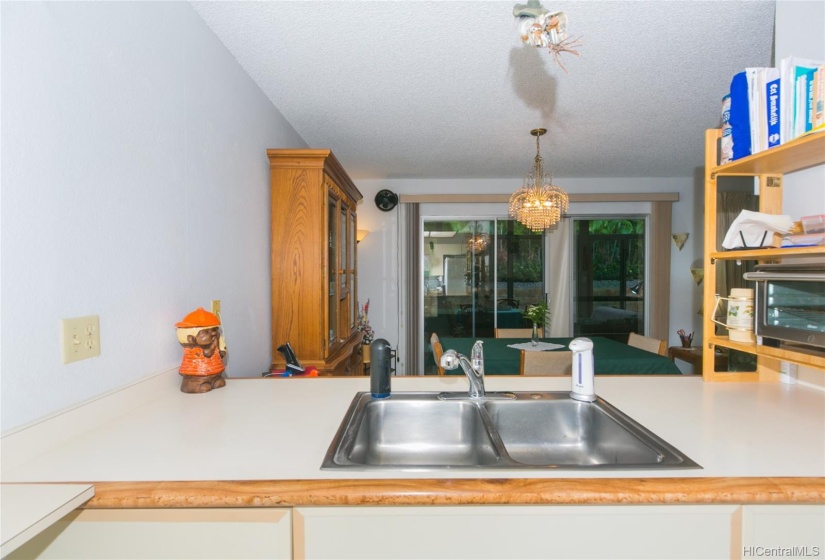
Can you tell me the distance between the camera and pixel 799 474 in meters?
0.82

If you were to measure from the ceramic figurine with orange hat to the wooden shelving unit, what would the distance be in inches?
67.7

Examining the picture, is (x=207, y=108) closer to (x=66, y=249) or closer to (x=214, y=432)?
(x=66, y=249)

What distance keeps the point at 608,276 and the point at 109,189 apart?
16.2 ft

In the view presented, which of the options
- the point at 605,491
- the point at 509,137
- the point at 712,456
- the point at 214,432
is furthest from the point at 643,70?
the point at 214,432

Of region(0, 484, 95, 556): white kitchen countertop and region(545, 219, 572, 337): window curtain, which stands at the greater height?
region(545, 219, 572, 337): window curtain

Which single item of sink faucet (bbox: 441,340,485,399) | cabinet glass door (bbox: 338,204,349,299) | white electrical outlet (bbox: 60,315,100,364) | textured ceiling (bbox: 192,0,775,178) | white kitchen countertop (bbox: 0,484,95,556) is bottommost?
white kitchen countertop (bbox: 0,484,95,556)

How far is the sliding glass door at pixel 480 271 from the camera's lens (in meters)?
4.89

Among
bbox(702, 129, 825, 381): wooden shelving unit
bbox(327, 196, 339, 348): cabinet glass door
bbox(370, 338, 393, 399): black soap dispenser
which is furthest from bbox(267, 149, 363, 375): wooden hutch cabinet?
bbox(702, 129, 825, 381): wooden shelving unit

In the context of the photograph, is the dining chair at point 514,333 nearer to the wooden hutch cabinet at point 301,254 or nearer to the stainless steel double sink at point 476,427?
the wooden hutch cabinet at point 301,254

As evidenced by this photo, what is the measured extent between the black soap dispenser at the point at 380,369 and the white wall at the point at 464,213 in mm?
3355

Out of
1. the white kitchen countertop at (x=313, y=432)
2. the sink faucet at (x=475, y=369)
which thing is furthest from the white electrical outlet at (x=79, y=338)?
the sink faucet at (x=475, y=369)

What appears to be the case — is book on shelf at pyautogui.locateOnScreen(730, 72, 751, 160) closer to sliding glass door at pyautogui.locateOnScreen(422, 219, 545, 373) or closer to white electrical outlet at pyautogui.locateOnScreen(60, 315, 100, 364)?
white electrical outlet at pyautogui.locateOnScreen(60, 315, 100, 364)

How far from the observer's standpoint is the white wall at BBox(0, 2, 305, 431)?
0.92m

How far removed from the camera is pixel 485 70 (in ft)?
7.19
